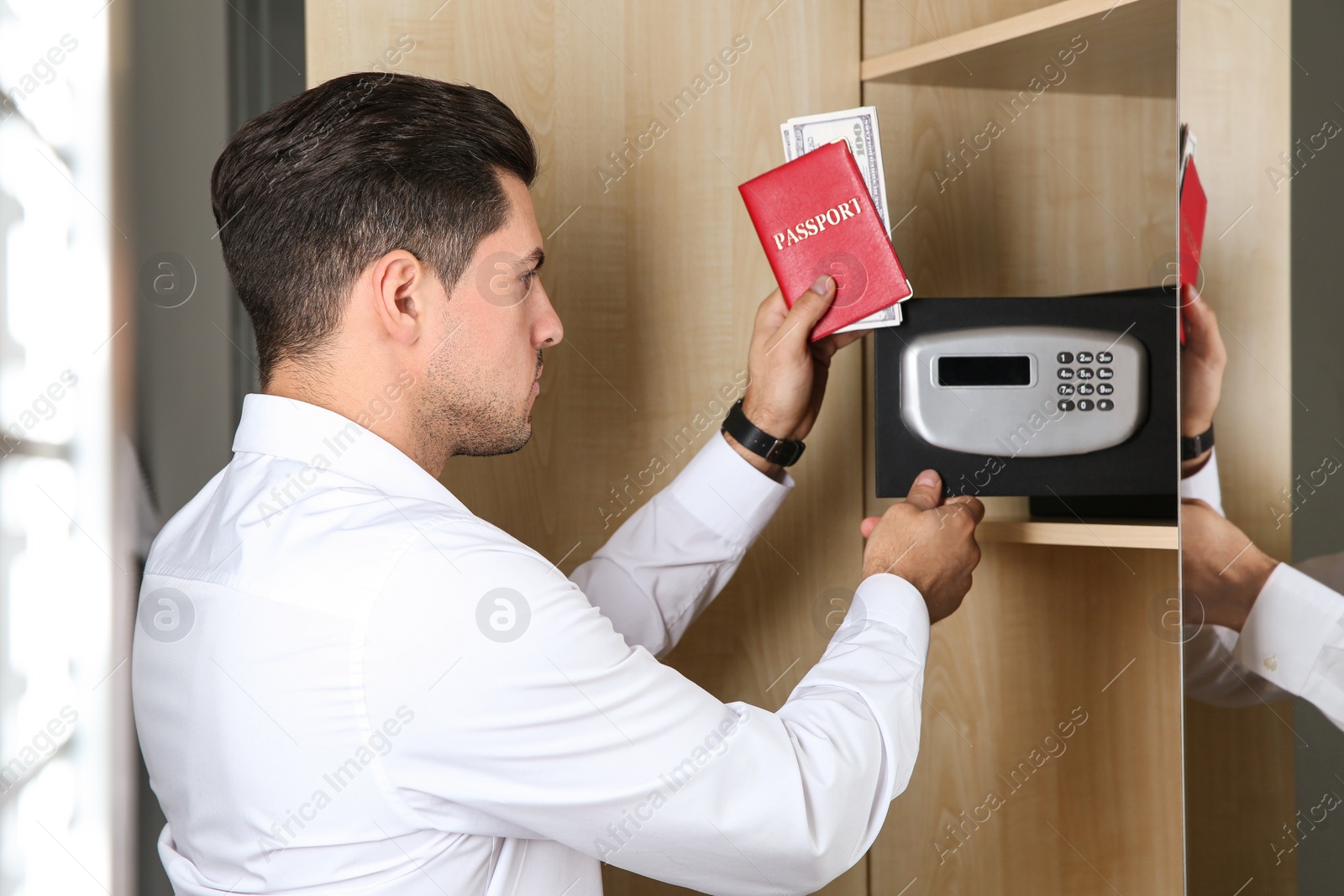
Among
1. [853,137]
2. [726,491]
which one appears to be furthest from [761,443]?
[853,137]

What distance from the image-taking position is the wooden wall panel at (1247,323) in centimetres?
67

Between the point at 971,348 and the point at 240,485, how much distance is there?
705 millimetres

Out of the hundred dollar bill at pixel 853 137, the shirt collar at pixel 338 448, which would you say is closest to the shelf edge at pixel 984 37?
the hundred dollar bill at pixel 853 137

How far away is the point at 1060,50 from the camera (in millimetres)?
Answer: 1160

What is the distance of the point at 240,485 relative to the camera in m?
0.83

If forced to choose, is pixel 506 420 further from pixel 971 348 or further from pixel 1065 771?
pixel 1065 771

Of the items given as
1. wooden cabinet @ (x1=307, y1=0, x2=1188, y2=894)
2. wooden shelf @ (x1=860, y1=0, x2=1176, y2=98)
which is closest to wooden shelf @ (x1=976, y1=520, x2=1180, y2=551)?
wooden cabinet @ (x1=307, y1=0, x2=1188, y2=894)

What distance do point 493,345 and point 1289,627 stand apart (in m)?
0.65

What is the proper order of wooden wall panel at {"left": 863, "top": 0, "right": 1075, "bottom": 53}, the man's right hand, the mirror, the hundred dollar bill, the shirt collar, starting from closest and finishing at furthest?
the mirror → the shirt collar → the man's right hand → the hundred dollar bill → wooden wall panel at {"left": 863, "top": 0, "right": 1075, "bottom": 53}

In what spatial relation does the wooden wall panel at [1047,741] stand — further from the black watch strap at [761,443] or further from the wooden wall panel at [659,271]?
the black watch strap at [761,443]

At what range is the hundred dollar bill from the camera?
109 cm

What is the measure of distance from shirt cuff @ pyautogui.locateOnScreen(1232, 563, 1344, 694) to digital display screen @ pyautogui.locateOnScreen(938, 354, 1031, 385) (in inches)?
15.2

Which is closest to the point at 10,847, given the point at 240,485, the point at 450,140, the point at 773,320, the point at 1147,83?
the point at 240,485

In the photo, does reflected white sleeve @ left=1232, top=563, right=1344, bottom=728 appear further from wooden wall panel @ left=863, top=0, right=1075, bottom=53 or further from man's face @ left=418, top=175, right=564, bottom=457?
wooden wall panel @ left=863, top=0, right=1075, bottom=53
